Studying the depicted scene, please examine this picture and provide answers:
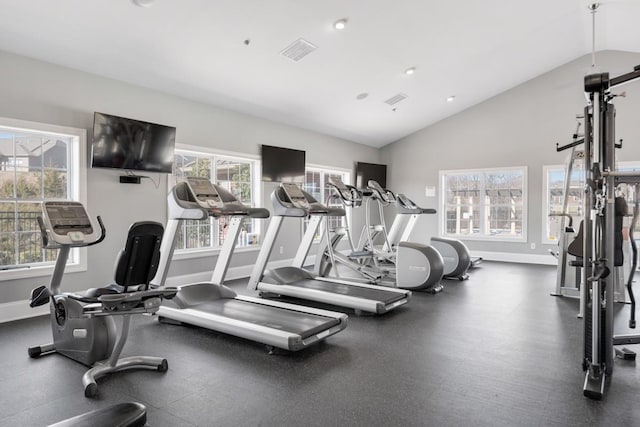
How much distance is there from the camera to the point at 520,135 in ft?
29.7

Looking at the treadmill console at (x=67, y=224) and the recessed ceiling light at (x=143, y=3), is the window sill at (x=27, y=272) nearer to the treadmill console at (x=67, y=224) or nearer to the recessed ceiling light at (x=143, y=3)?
the treadmill console at (x=67, y=224)

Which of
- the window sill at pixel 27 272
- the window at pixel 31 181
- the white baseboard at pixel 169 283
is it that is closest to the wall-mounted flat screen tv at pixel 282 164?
the white baseboard at pixel 169 283

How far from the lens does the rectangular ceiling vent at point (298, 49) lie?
5409 mm

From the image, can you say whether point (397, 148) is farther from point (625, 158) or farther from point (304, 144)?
point (625, 158)

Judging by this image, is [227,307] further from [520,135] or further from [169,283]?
[520,135]

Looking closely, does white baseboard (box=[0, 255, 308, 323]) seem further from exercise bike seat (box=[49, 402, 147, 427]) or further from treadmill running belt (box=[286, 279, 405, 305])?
exercise bike seat (box=[49, 402, 147, 427])

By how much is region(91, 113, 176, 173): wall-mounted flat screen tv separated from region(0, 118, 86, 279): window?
0.78 feet

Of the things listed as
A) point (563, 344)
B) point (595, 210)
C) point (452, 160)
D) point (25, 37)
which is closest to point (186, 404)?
point (595, 210)

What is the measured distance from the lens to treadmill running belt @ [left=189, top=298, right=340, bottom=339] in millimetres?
3477

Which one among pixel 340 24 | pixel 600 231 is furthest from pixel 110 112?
pixel 600 231

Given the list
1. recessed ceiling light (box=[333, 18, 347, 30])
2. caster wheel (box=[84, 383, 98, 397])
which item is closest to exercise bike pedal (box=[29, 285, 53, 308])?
caster wheel (box=[84, 383, 98, 397])

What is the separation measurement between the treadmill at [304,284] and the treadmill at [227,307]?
1.98ft

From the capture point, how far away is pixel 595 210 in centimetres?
274

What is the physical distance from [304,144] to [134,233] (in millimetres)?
6006
